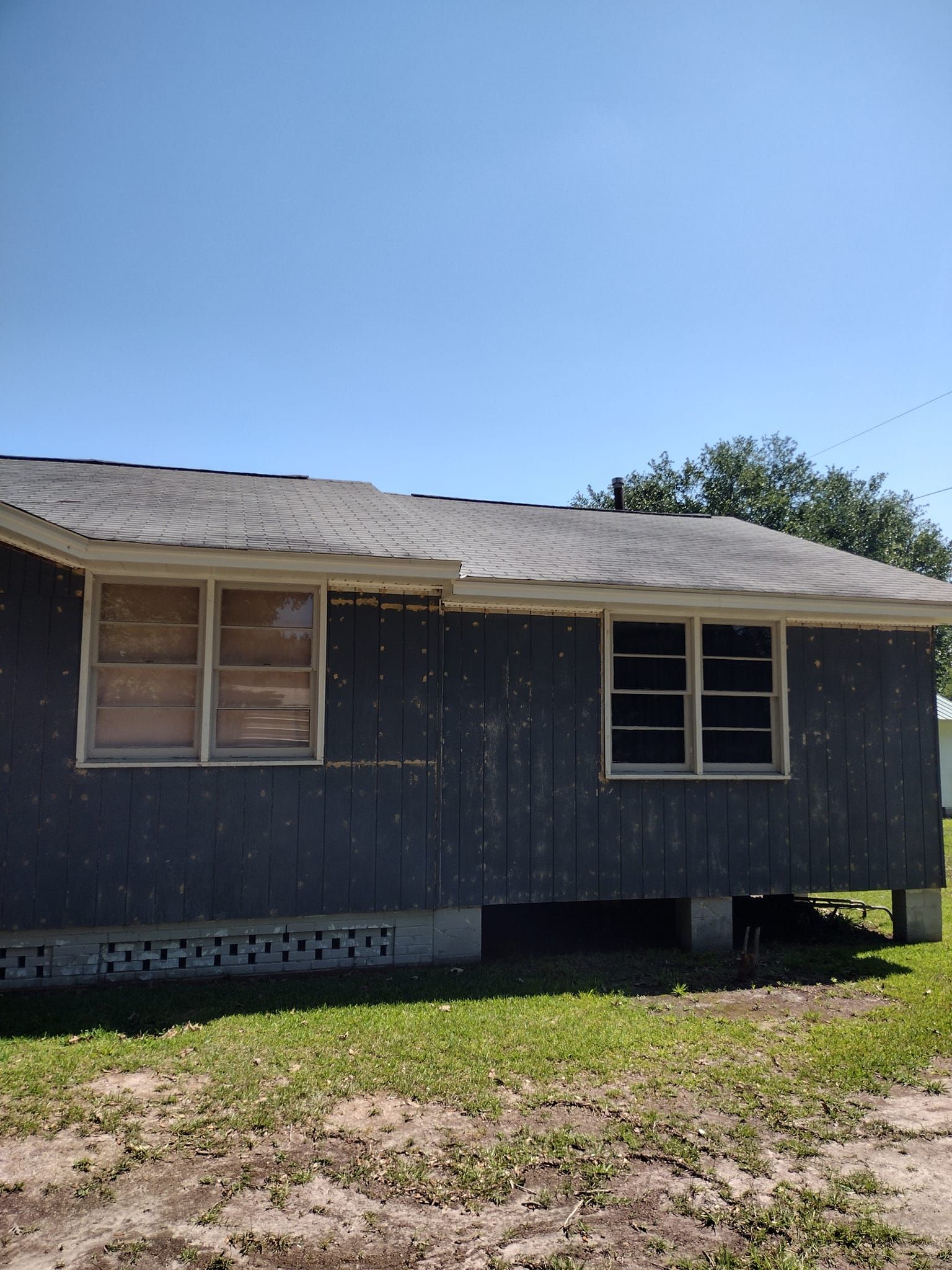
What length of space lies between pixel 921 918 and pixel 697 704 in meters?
3.40

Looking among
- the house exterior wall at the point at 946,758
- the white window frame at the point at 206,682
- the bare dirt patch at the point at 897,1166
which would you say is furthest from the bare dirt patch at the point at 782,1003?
the house exterior wall at the point at 946,758

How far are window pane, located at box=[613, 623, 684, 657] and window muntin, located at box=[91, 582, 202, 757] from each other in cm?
379

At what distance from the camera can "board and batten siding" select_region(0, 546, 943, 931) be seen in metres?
5.68

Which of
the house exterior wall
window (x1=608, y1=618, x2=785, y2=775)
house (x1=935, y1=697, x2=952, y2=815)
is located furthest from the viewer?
the house exterior wall

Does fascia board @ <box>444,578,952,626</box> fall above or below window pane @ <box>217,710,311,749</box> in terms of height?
above

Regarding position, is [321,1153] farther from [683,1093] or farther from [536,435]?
[536,435]

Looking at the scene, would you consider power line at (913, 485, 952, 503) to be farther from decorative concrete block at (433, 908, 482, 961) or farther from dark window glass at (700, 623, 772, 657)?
decorative concrete block at (433, 908, 482, 961)

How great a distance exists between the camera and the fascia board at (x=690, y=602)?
643cm

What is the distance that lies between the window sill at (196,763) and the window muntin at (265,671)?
0.11 meters

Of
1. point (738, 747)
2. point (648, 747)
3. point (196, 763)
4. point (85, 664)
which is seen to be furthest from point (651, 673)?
point (85, 664)

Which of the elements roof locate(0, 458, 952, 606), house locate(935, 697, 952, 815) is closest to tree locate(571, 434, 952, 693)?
house locate(935, 697, 952, 815)

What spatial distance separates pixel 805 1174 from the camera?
11.0ft

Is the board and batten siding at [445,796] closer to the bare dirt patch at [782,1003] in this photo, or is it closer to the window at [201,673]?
the window at [201,673]

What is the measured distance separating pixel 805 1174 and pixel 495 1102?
58.6 inches
